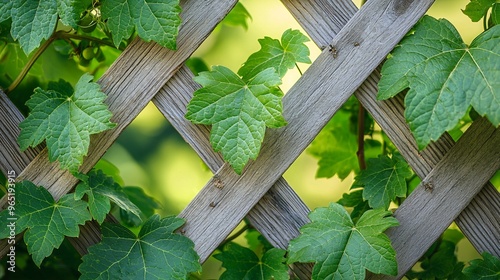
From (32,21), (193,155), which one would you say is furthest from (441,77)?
(193,155)

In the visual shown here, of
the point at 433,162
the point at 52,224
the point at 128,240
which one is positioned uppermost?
the point at 52,224

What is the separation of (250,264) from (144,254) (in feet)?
0.78

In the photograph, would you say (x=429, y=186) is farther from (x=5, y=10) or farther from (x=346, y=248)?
(x=5, y=10)

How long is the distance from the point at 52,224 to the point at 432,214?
0.82 metres

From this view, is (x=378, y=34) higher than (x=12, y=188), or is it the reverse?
(x=12, y=188)

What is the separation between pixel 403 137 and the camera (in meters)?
1.38

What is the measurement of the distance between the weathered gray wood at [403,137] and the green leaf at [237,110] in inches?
6.8

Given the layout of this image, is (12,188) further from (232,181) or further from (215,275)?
(215,275)

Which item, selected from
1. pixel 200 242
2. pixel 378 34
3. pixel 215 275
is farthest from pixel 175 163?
pixel 378 34

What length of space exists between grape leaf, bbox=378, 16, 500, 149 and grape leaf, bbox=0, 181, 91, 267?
0.69m

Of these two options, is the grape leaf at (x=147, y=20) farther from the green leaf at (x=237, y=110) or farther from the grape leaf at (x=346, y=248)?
the grape leaf at (x=346, y=248)

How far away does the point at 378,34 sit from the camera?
133 centimetres

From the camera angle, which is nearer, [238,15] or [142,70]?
[142,70]

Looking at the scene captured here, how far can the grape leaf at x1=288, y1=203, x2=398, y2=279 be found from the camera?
1289mm
